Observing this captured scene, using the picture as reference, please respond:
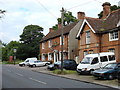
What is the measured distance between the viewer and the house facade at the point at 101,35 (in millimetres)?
27008

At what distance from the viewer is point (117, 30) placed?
26.5 m

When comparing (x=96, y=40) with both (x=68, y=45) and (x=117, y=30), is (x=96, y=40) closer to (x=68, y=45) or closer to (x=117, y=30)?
(x=117, y=30)

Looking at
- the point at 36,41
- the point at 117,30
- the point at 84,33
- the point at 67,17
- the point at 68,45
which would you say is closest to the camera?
the point at 117,30

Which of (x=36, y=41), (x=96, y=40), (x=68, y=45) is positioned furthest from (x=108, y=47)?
(x=36, y=41)

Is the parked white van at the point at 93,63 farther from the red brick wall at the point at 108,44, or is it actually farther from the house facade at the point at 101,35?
the house facade at the point at 101,35

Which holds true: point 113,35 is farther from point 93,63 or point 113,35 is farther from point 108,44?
point 93,63

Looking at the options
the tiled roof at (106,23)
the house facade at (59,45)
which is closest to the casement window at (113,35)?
the tiled roof at (106,23)

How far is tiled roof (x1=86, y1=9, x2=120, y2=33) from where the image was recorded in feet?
92.5

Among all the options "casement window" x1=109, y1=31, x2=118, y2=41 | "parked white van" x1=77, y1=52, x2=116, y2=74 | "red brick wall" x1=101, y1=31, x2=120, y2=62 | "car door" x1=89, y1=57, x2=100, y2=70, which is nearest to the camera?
"parked white van" x1=77, y1=52, x2=116, y2=74

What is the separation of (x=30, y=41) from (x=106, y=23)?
4588 centimetres

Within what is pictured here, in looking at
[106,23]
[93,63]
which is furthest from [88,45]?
[93,63]

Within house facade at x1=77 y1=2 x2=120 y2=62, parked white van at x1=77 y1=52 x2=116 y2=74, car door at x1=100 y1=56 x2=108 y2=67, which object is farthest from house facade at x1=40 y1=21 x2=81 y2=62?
car door at x1=100 y1=56 x2=108 y2=67

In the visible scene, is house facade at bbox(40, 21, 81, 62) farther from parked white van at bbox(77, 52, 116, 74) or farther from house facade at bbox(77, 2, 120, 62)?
parked white van at bbox(77, 52, 116, 74)

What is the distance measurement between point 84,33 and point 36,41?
135 ft
